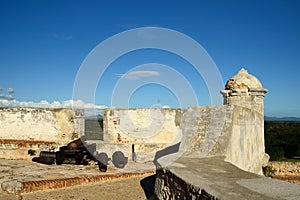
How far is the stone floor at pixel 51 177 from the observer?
233 inches

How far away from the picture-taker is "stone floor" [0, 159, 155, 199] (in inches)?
233

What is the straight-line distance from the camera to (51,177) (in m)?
6.65

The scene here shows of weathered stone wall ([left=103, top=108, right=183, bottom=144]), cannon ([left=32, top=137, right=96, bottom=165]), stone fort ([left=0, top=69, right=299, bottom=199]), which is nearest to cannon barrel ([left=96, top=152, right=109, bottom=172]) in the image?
cannon ([left=32, top=137, right=96, bottom=165])

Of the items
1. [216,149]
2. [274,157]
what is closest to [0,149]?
[216,149]

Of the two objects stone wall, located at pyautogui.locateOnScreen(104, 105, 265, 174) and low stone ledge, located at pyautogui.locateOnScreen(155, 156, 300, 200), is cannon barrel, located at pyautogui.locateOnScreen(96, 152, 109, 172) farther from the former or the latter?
low stone ledge, located at pyautogui.locateOnScreen(155, 156, 300, 200)

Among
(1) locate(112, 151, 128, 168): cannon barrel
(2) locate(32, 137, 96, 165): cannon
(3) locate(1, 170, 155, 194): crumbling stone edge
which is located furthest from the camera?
(2) locate(32, 137, 96, 165): cannon

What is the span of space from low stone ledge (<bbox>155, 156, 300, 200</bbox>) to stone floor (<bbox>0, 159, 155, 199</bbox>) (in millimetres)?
2311

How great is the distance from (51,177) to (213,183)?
475 cm

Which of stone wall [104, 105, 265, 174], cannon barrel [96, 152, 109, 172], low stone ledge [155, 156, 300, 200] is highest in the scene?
stone wall [104, 105, 265, 174]

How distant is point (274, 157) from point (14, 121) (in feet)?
45.8

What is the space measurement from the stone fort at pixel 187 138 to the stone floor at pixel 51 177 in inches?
60.3

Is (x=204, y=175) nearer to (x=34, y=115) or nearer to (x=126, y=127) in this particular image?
(x=126, y=127)

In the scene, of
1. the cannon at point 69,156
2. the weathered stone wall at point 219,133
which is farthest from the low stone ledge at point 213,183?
the cannon at point 69,156

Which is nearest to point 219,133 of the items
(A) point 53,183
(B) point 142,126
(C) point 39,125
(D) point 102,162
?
(A) point 53,183
